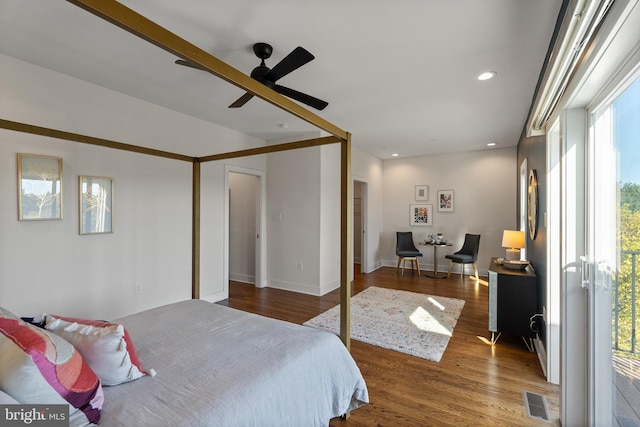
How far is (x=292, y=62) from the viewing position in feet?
6.00

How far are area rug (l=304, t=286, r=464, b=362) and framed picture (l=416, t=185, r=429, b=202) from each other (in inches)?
98.7

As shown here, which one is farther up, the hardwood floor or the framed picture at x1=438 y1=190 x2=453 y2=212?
the framed picture at x1=438 y1=190 x2=453 y2=212

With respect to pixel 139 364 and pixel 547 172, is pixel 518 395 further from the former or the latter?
pixel 139 364

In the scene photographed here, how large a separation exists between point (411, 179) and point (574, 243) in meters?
4.79

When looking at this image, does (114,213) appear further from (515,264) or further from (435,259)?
(435,259)

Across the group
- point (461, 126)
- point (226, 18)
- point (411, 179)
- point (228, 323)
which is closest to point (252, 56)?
point (226, 18)

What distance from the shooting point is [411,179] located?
248 inches

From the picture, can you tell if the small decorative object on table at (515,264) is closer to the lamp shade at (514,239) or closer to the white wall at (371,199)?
the lamp shade at (514,239)

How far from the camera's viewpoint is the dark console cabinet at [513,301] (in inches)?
102

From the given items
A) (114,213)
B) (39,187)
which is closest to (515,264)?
(114,213)

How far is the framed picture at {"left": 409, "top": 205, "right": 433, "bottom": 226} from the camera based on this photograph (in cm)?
609

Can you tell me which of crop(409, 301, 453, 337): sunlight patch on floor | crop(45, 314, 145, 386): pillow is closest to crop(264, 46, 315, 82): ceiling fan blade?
crop(45, 314, 145, 386): pillow

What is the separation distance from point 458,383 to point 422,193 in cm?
458

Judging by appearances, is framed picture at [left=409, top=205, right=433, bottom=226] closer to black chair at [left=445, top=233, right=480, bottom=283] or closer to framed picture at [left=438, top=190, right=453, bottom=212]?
framed picture at [left=438, top=190, right=453, bottom=212]
